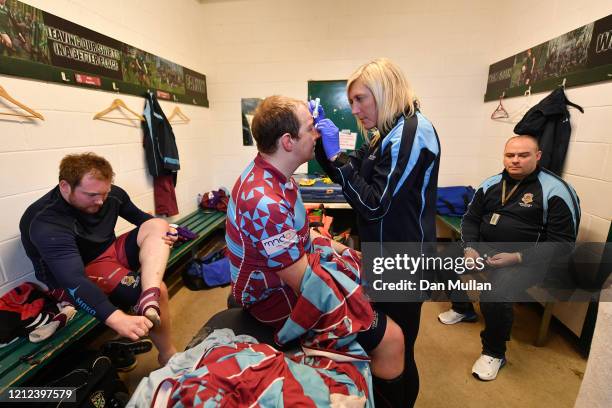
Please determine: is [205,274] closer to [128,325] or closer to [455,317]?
[128,325]

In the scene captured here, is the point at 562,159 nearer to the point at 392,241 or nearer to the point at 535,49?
the point at 535,49

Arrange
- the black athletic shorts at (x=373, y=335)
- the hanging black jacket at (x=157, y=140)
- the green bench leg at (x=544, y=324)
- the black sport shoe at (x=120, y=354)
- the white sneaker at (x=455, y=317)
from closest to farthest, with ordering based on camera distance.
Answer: the black athletic shorts at (x=373, y=335), the black sport shoe at (x=120, y=354), the green bench leg at (x=544, y=324), the white sneaker at (x=455, y=317), the hanging black jacket at (x=157, y=140)

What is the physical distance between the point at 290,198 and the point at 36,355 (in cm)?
138

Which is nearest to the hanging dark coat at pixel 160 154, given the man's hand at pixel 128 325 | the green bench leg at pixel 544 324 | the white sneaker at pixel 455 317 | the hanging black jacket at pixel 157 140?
the hanging black jacket at pixel 157 140

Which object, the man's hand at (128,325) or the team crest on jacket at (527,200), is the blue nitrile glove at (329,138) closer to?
the man's hand at (128,325)

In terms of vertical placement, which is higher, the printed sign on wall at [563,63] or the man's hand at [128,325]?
the printed sign on wall at [563,63]

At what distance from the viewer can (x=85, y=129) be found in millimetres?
1978

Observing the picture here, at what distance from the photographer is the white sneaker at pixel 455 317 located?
7.47 feet

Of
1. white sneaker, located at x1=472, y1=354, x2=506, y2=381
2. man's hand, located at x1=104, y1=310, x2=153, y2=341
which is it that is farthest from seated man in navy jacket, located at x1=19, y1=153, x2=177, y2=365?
white sneaker, located at x1=472, y1=354, x2=506, y2=381


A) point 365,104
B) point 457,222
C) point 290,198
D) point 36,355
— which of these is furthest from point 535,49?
point 36,355

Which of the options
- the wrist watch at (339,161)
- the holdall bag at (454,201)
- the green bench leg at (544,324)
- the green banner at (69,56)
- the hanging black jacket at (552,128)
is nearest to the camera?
the wrist watch at (339,161)

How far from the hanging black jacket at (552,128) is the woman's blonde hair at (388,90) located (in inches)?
60.2

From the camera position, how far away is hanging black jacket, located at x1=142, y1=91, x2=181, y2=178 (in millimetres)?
2496

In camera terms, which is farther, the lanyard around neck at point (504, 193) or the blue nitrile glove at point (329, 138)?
the lanyard around neck at point (504, 193)
